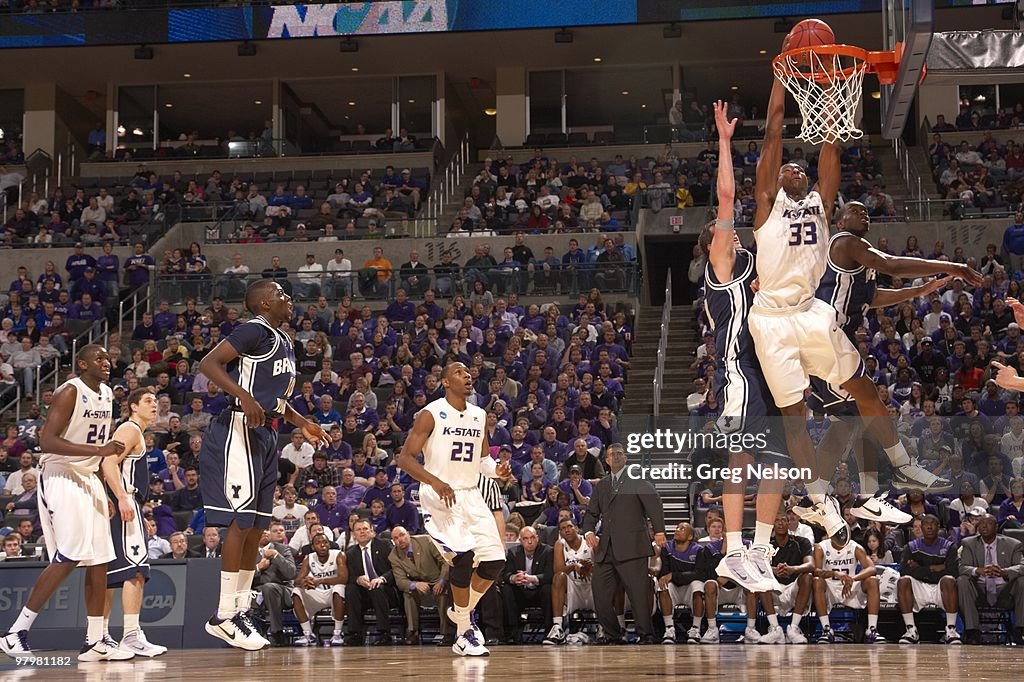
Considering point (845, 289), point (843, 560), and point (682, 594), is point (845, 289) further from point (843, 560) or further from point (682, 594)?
point (682, 594)

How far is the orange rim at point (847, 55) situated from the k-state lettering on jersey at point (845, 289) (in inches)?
36.6

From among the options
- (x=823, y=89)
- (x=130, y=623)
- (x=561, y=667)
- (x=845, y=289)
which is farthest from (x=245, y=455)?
(x=823, y=89)

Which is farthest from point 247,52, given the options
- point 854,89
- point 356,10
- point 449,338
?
point 854,89

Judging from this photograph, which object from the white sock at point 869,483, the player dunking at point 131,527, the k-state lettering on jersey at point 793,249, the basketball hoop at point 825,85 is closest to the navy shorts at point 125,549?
the player dunking at point 131,527

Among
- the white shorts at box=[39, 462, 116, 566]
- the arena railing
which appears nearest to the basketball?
the white shorts at box=[39, 462, 116, 566]

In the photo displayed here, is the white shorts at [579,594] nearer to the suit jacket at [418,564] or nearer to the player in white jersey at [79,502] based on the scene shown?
the suit jacket at [418,564]

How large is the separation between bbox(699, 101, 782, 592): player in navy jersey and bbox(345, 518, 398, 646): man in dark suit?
630 centimetres

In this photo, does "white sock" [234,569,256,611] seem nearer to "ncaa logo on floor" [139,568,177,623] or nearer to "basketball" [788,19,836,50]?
"basketball" [788,19,836,50]

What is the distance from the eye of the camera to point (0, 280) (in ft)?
77.9

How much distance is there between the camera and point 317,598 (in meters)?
13.1

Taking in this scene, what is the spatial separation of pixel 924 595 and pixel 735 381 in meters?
6.11

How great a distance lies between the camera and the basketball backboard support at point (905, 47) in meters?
7.47

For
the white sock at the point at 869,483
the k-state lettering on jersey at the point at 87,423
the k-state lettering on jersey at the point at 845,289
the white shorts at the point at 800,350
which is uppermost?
the k-state lettering on jersey at the point at 845,289

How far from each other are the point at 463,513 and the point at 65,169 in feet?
76.6
